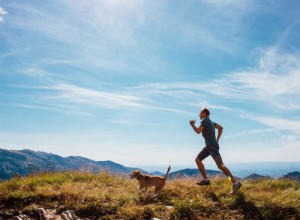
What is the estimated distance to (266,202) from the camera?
10422mm

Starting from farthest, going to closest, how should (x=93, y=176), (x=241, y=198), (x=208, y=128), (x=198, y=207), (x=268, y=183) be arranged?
(x=93, y=176) < (x=268, y=183) < (x=208, y=128) < (x=241, y=198) < (x=198, y=207)

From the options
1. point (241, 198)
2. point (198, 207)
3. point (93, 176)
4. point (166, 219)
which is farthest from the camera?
point (93, 176)

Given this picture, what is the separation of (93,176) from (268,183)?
8.14 metres

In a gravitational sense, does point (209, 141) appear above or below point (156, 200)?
above

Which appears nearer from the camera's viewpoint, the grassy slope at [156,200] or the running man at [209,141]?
the grassy slope at [156,200]

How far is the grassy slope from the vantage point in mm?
9906

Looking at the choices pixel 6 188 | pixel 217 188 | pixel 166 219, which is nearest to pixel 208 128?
pixel 217 188

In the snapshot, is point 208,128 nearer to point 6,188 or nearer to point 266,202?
point 266,202

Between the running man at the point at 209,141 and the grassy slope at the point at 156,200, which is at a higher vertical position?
the running man at the point at 209,141

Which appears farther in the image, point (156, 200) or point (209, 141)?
point (209, 141)

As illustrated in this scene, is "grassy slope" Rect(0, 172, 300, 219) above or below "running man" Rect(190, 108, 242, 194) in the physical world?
below

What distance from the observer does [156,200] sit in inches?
444

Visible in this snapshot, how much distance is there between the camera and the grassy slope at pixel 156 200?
32.5 feet

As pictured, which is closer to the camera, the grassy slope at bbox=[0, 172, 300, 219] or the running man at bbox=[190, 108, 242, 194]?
the grassy slope at bbox=[0, 172, 300, 219]
